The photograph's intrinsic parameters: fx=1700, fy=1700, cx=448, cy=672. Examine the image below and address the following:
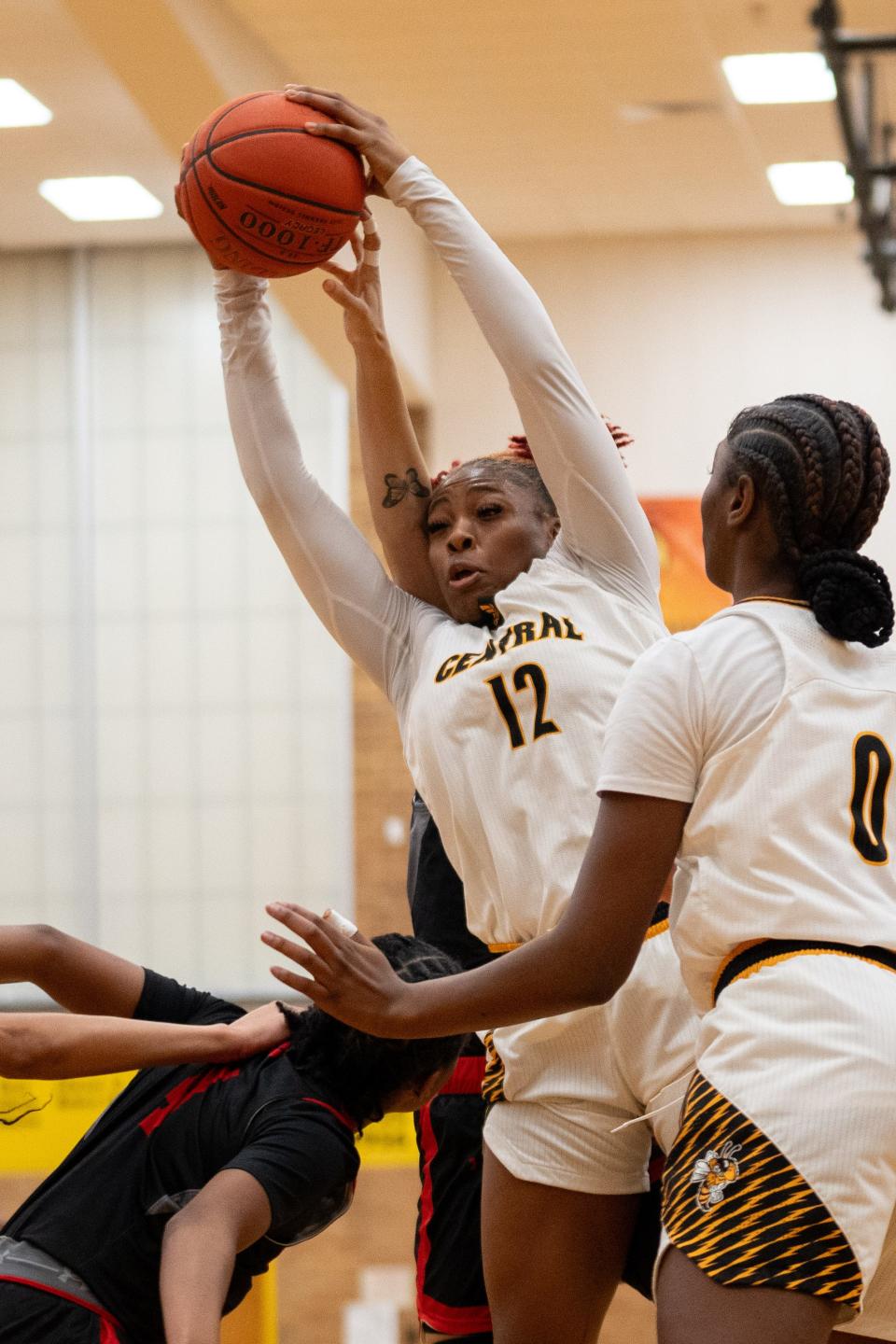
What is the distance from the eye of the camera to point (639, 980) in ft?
7.13

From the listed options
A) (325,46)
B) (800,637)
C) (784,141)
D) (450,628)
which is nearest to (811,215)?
(784,141)

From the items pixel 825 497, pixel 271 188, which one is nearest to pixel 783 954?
pixel 825 497

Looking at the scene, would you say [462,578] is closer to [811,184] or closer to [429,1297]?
[429,1297]

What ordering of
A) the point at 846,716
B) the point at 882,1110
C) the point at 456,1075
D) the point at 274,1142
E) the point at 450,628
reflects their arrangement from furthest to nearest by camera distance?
the point at 456,1075
the point at 450,628
the point at 274,1142
the point at 846,716
the point at 882,1110

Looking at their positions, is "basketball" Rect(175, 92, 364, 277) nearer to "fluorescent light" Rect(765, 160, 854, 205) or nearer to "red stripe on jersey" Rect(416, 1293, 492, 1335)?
"red stripe on jersey" Rect(416, 1293, 492, 1335)

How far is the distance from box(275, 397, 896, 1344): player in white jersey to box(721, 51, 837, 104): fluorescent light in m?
5.16

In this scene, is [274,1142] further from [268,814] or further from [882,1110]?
[268,814]

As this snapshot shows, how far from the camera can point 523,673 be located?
2.29 m

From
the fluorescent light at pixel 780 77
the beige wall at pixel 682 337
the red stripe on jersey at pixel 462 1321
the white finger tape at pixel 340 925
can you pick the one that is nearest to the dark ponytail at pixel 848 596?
the white finger tape at pixel 340 925

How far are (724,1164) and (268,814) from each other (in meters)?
6.95

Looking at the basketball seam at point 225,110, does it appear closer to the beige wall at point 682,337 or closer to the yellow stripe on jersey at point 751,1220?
the yellow stripe on jersey at point 751,1220

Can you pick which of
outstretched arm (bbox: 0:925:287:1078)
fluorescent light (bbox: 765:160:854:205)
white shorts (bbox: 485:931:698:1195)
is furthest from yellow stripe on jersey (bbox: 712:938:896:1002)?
fluorescent light (bbox: 765:160:854:205)

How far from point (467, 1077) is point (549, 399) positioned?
42.5 inches

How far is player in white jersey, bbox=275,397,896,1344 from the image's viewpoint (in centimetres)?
158
